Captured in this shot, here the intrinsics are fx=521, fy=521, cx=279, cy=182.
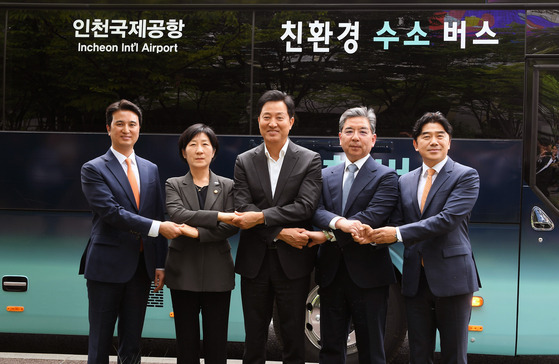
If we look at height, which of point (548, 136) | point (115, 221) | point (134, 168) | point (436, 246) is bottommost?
point (436, 246)

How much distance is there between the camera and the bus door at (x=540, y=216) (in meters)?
4.59

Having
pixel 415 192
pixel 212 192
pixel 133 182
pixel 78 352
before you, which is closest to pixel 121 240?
pixel 133 182

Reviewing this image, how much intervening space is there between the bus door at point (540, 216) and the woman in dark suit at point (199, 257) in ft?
8.92

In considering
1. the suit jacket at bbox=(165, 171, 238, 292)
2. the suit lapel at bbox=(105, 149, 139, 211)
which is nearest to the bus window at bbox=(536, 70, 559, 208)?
the suit jacket at bbox=(165, 171, 238, 292)

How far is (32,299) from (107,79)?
221 centimetres

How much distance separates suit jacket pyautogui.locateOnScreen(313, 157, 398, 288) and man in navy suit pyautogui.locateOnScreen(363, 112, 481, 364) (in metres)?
0.13

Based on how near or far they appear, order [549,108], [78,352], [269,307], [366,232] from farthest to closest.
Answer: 1. [78,352]
2. [549,108]
3. [269,307]
4. [366,232]

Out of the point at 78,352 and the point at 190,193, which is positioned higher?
the point at 190,193

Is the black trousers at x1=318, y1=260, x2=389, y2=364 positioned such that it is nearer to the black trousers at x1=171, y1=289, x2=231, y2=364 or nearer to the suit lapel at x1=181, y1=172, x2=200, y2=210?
the black trousers at x1=171, y1=289, x2=231, y2=364

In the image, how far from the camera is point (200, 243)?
3.62m

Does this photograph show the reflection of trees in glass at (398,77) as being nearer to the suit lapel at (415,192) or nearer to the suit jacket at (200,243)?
the suit lapel at (415,192)

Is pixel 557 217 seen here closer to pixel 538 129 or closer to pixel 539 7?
pixel 538 129

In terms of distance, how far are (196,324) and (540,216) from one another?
123 inches

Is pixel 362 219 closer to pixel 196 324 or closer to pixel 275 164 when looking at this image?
pixel 275 164
